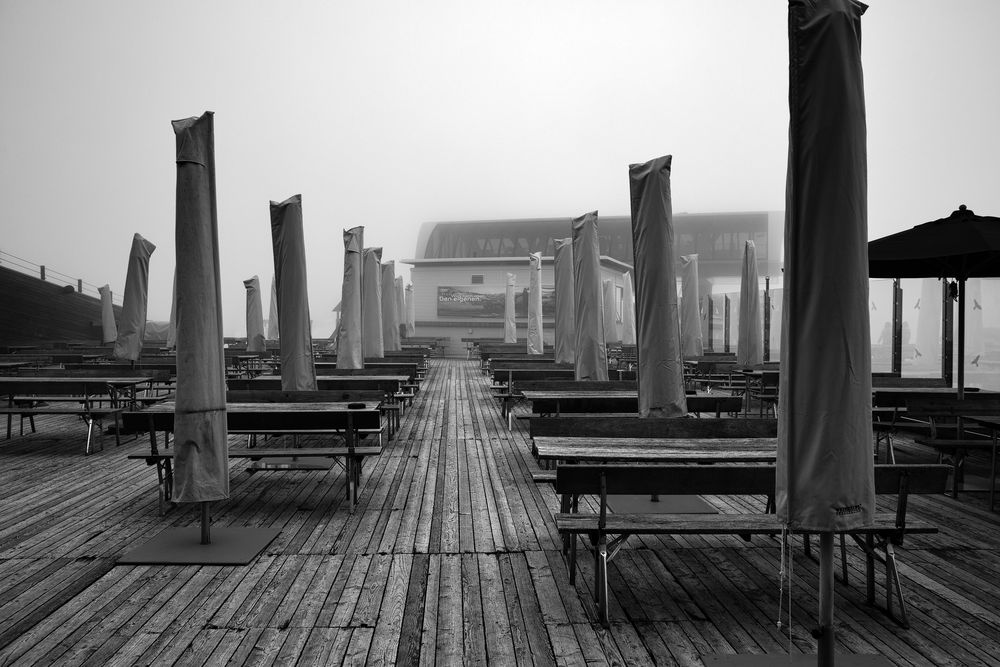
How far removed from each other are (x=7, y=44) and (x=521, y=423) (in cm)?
3568

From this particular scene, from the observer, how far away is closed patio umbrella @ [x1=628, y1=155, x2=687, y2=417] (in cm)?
521

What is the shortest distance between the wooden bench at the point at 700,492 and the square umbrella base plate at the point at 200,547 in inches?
89.7

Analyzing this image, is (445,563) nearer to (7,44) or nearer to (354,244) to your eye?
(354,244)

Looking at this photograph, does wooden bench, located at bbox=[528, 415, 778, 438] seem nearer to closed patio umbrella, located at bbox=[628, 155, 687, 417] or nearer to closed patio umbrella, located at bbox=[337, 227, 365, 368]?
closed patio umbrella, located at bbox=[628, 155, 687, 417]

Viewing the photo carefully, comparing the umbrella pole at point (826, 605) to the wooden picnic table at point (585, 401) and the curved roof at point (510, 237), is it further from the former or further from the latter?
the curved roof at point (510, 237)

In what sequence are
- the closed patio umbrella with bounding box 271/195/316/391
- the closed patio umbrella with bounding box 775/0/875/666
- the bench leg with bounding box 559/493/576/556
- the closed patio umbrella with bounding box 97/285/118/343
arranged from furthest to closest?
1. the closed patio umbrella with bounding box 97/285/118/343
2. the closed patio umbrella with bounding box 271/195/316/391
3. the bench leg with bounding box 559/493/576/556
4. the closed patio umbrella with bounding box 775/0/875/666

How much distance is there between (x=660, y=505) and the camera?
5758 millimetres

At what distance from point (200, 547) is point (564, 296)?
23.9ft

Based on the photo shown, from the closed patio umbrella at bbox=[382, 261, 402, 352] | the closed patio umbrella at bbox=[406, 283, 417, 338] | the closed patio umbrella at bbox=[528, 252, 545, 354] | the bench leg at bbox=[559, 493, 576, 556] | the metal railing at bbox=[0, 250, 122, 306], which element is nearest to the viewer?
the bench leg at bbox=[559, 493, 576, 556]

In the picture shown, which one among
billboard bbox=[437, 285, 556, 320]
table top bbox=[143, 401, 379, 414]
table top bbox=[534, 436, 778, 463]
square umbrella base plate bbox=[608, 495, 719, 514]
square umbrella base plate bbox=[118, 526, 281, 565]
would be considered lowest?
square umbrella base plate bbox=[608, 495, 719, 514]

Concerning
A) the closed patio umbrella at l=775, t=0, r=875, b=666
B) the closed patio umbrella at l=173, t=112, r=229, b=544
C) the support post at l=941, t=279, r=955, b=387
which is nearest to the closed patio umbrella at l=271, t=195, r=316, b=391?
the closed patio umbrella at l=173, t=112, r=229, b=544

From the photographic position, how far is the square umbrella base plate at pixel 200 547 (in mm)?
4305

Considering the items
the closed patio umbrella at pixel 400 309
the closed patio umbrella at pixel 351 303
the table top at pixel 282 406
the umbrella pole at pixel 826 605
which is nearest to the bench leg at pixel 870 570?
the umbrella pole at pixel 826 605

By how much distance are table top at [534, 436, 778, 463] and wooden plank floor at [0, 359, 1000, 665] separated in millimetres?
711
